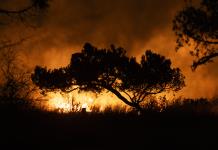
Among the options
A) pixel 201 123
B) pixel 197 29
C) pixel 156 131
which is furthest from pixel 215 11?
pixel 156 131

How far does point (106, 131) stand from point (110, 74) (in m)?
24.4

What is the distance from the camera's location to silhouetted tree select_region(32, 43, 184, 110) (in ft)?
123

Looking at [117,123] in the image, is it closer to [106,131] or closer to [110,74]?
[106,131]

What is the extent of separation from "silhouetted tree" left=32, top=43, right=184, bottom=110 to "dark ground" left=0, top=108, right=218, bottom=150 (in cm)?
2165

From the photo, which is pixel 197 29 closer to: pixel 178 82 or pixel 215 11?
pixel 215 11

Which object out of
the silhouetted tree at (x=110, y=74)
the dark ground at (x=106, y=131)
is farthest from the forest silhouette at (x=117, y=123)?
the silhouetted tree at (x=110, y=74)

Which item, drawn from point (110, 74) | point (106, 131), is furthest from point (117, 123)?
point (110, 74)

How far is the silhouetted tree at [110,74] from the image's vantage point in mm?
37625

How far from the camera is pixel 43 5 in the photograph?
12.5 m

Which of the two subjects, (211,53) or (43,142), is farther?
(211,53)

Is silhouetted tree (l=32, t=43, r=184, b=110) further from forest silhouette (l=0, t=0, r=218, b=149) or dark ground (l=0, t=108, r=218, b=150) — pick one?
dark ground (l=0, t=108, r=218, b=150)

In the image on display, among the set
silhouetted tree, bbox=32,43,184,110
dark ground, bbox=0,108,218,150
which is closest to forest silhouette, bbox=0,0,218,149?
dark ground, bbox=0,108,218,150

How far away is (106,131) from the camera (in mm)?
14117

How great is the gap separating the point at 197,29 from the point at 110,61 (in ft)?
49.6
